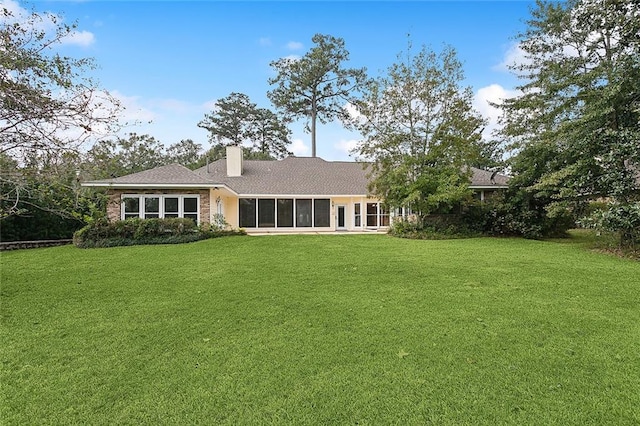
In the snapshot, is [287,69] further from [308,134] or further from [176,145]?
[176,145]

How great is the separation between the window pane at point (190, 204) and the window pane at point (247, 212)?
4.24 m

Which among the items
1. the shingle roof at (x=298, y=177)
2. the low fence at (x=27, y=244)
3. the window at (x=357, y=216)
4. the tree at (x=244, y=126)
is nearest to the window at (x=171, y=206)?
the shingle roof at (x=298, y=177)

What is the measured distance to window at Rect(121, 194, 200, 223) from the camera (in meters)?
15.9

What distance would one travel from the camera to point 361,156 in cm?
1823

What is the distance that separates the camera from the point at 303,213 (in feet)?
70.4

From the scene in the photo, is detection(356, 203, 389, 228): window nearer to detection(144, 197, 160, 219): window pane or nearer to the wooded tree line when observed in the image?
the wooded tree line

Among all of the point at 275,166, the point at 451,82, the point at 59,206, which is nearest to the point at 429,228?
the point at 451,82

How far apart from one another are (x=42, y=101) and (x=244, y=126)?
3450cm

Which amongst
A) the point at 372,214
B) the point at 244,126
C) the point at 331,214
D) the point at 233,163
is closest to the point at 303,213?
the point at 331,214

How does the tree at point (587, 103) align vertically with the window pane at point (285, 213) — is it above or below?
above

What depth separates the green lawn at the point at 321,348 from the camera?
2.72 meters

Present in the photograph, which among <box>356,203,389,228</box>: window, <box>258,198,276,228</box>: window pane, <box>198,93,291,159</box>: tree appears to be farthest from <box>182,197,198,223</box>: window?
<box>198,93,291,159</box>: tree

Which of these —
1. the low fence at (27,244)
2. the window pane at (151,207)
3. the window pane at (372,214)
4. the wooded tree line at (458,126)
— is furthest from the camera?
the window pane at (372,214)

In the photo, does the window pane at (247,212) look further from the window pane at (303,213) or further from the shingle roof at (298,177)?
the window pane at (303,213)
